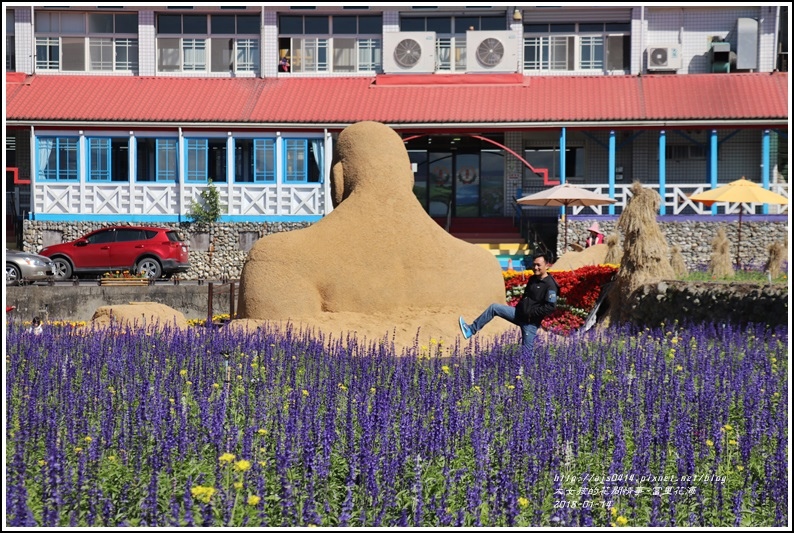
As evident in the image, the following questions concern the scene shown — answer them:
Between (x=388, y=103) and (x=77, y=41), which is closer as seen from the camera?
(x=388, y=103)

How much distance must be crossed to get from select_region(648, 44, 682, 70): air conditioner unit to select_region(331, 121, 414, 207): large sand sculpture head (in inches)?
848

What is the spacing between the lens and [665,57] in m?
33.8

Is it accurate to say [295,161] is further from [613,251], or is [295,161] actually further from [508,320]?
[508,320]

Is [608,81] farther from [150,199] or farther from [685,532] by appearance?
[685,532]

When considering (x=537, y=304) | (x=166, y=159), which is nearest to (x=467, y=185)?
(x=166, y=159)

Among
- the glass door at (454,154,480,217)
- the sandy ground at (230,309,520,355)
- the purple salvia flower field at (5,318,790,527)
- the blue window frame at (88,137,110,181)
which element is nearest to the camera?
the purple salvia flower field at (5,318,790,527)

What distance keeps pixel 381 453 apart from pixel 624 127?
25.8 metres

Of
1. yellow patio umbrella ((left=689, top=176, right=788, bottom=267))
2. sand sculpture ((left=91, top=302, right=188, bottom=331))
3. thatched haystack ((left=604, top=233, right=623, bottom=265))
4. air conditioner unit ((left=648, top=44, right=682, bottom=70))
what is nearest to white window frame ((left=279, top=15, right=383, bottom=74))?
air conditioner unit ((left=648, top=44, right=682, bottom=70))

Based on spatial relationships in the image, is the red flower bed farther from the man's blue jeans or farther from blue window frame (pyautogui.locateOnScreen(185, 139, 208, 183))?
blue window frame (pyautogui.locateOnScreen(185, 139, 208, 183))

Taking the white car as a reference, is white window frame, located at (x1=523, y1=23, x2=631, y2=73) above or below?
above

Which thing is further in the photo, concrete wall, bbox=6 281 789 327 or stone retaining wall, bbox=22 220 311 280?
stone retaining wall, bbox=22 220 311 280

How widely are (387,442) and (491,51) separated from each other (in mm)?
28327

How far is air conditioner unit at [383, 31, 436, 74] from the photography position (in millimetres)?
33594

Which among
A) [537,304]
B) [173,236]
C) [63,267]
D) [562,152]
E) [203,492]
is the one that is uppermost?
[562,152]
